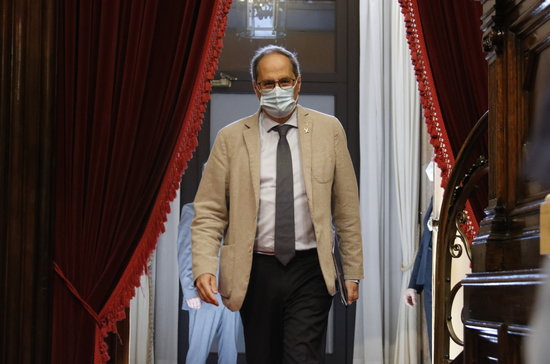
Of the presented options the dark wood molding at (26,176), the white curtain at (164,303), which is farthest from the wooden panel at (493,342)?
the white curtain at (164,303)

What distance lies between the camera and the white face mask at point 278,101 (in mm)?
3285

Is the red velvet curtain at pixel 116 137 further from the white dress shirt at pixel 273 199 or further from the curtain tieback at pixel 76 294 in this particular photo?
the white dress shirt at pixel 273 199

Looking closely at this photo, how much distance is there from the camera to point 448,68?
422 centimetres

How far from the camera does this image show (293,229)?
318cm

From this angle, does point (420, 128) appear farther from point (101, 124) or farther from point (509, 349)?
point (509, 349)

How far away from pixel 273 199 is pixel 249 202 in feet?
0.29

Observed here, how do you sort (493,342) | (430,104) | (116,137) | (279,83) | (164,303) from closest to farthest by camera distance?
(493,342) → (279,83) → (116,137) → (430,104) → (164,303)

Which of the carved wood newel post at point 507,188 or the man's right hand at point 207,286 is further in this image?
the man's right hand at point 207,286

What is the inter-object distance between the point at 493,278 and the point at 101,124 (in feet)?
7.38

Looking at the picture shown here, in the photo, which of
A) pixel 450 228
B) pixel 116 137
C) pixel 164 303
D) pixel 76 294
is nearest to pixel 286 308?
pixel 450 228

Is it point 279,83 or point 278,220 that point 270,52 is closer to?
point 279,83

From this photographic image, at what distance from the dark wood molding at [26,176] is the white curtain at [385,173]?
3.38 m

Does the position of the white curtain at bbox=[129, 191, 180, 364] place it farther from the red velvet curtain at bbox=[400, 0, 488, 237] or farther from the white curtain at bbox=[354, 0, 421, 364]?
the red velvet curtain at bbox=[400, 0, 488, 237]

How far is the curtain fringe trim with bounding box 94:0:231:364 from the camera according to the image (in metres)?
4.01
